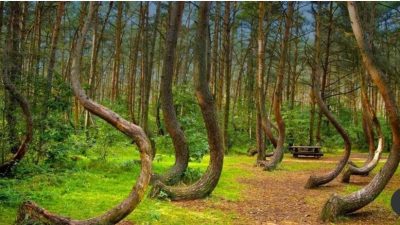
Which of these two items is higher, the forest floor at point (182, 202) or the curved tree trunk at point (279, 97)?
the curved tree trunk at point (279, 97)

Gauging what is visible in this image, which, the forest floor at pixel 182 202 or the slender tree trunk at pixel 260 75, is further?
the slender tree trunk at pixel 260 75

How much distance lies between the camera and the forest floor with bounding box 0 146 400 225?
830 centimetres

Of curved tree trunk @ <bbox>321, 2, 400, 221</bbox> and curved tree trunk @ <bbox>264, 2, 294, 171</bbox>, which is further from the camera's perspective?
curved tree trunk @ <bbox>264, 2, 294, 171</bbox>

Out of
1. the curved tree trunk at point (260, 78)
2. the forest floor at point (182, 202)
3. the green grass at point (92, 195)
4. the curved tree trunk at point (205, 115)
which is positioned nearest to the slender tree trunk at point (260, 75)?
the curved tree trunk at point (260, 78)

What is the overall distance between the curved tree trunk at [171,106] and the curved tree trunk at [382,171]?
4312 mm

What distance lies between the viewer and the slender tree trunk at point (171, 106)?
11719 millimetres

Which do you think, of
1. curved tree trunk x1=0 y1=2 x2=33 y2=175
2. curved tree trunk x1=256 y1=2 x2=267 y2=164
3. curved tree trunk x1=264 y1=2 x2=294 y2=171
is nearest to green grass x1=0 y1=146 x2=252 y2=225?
curved tree trunk x1=0 y1=2 x2=33 y2=175

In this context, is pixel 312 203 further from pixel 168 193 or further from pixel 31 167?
pixel 31 167

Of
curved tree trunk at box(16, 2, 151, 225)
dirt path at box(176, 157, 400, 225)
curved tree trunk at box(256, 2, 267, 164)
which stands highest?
curved tree trunk at box(256, 2, 267, 164)

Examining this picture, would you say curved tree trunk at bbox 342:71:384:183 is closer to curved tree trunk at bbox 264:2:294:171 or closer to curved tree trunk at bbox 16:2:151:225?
curved tree trunk at bbox 264:2:294:171

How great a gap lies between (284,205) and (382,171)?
94.0 inches

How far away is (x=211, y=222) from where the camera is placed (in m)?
8.08

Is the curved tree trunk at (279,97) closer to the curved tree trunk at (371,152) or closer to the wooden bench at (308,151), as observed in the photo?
the curved tree trunk at (371,152)

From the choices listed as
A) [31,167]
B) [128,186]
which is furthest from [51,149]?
[128,186]
